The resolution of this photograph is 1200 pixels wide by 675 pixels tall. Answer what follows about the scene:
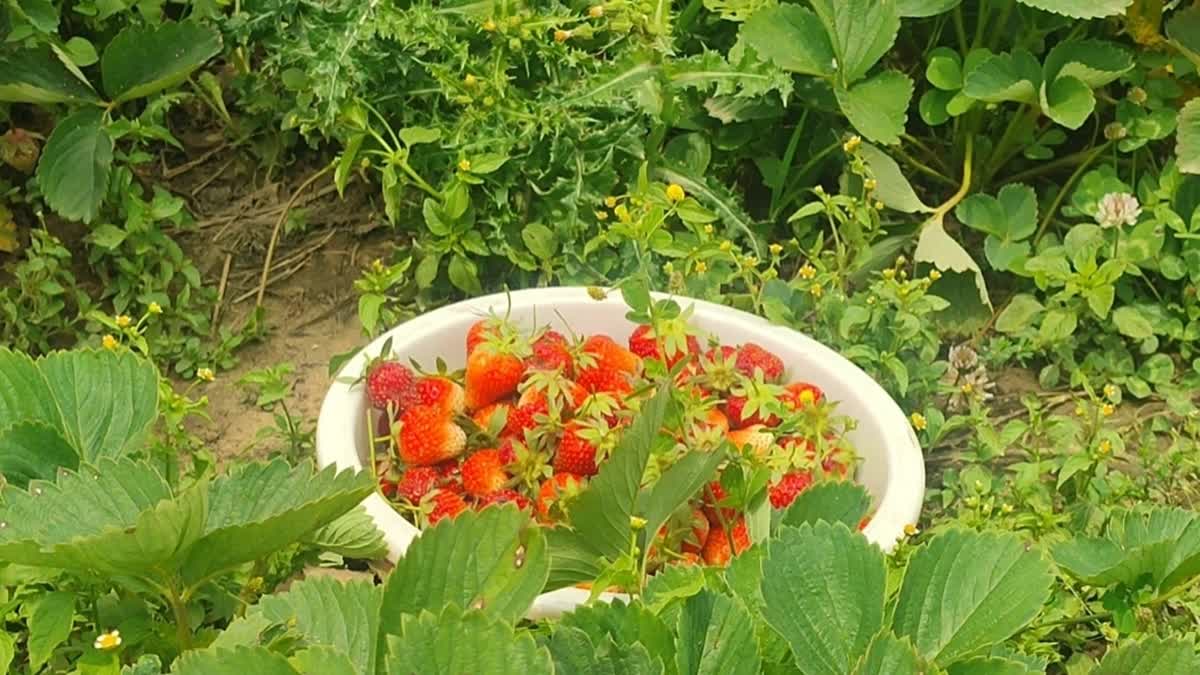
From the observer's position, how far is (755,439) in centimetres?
141

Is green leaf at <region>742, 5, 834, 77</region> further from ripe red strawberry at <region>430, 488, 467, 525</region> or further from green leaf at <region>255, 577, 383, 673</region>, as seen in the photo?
green leaf at <region>255, 577, 383, 673</region>

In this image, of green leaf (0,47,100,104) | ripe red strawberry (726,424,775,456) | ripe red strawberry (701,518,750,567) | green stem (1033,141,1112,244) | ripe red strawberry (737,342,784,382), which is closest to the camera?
ripe red strawberry (701,518,750,567)

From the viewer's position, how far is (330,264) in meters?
2.04

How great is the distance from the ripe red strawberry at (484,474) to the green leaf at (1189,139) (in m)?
1.04

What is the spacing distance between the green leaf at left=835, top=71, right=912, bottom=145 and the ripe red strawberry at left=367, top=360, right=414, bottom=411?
0.70 metres

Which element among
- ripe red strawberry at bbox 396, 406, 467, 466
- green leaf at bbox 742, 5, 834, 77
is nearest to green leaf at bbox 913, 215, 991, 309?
green leaf at bbox 742, 5, 834, 77

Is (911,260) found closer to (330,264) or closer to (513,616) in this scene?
(330,264)

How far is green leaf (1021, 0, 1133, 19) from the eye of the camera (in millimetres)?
1762

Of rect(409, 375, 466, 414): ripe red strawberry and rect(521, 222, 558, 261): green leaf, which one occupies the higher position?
rect(409, 375, 466, 414): ripe red strawberry

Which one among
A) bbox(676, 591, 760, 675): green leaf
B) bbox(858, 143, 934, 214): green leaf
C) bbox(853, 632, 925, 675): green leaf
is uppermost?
bbox(853, 632, 925, 675): green leaf

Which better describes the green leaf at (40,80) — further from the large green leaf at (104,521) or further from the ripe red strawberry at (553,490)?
the large green leaf at (104,521)

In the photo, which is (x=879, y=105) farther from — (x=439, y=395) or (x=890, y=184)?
(x=439, y=395)

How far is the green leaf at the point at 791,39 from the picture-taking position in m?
1.84

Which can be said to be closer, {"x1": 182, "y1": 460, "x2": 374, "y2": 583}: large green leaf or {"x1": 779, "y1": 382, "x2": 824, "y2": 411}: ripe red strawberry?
{"x1": 182, "y1": 460, "x2": 374, "y2": 583}: large green leaf
